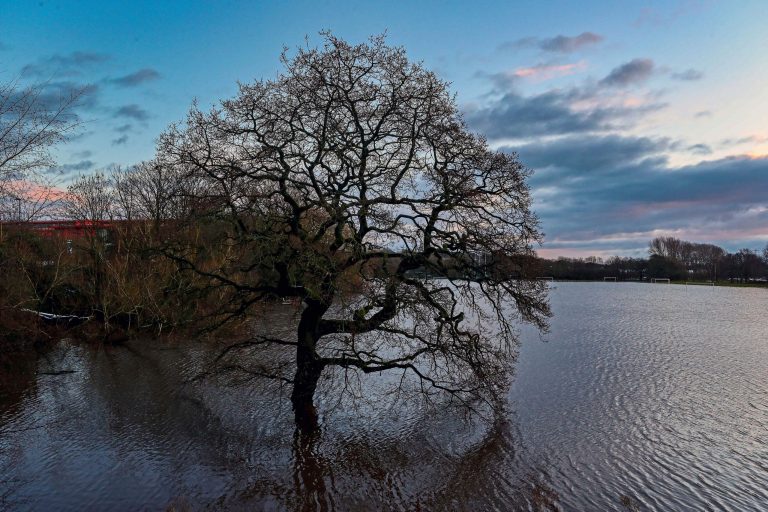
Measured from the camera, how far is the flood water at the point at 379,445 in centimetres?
1009

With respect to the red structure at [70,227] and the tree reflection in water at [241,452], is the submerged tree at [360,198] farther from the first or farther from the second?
the red structure at [70,227]

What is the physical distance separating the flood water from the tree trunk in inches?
36.0

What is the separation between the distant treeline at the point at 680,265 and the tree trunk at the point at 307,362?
101m

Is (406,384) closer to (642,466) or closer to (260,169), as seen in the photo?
(642,466)

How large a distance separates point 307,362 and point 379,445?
9.16 feet

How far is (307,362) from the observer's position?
1255 centimetres

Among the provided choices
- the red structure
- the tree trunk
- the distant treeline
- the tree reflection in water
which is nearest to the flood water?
the tree reflection in water

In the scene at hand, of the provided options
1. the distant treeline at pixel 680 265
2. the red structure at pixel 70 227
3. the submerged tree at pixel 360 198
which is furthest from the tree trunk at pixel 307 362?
the distant treeline at pixel 680 265

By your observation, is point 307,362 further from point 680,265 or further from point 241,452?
point 680,265

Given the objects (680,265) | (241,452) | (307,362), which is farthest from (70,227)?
(680,265)

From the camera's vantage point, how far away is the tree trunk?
1251 centimetres

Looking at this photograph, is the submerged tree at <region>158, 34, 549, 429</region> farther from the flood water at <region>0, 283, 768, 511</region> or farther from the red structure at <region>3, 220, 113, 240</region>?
the red structure at <region>3, 220, 113, 240</region>

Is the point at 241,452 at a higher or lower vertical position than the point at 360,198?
lower

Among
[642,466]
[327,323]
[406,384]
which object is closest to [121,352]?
[406,384]
